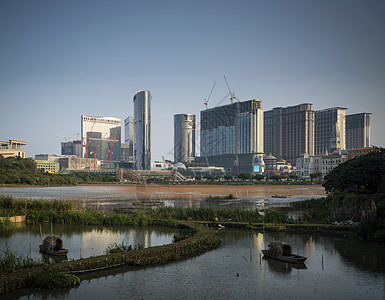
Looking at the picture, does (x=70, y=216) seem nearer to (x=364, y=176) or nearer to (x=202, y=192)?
(x=364, y=176)

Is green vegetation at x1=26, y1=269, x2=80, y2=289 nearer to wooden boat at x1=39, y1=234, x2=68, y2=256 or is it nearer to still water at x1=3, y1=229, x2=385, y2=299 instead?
still water at x1=3, y1=229, x2=385, y2=299

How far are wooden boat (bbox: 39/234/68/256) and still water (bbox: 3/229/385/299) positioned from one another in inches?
170

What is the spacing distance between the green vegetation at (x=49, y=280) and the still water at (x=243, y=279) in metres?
0.26

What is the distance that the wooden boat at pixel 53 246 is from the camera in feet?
68.5

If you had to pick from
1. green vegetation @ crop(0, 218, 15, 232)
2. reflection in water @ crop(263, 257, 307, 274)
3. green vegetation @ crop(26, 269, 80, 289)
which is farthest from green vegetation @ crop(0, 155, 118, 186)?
reflection in water @ crop(263, 257, 307, 274)

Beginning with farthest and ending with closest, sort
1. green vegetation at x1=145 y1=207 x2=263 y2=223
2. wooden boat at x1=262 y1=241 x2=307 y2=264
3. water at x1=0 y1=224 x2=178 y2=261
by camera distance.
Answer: green vegetation at x1=145 y1=207 x2=263 y2=223 → water at x1=0 y1=224 x2=178 y2=261 → wooden boat at x1=262 y1=241 x2=307 y2=264

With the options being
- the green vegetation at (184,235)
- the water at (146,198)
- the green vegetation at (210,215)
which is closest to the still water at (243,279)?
the green vegetation at (184,235)

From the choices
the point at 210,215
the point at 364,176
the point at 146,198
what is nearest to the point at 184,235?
the point at 210,215

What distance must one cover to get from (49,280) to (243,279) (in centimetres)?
809

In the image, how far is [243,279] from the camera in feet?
57.0

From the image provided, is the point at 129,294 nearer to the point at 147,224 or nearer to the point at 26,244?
the point at 26,244

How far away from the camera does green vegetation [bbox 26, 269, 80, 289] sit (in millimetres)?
15531

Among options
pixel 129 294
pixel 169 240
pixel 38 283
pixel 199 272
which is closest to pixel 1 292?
pixel 38 283

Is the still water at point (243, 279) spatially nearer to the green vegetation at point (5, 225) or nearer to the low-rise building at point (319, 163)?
the green vegetation at point (5, 225)
